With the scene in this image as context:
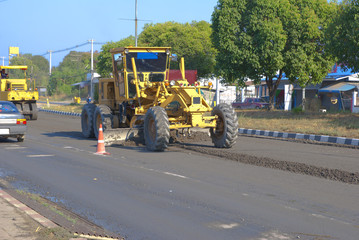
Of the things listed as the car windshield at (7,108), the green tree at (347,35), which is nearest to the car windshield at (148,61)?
the car windshield at (7,108)

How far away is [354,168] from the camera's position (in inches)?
418

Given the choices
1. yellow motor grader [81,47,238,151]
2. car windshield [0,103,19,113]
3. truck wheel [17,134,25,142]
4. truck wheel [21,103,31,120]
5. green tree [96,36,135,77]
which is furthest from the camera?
green tree [96,36,135,77]

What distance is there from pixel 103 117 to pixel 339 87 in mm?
28261

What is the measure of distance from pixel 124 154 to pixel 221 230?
735 centimetres

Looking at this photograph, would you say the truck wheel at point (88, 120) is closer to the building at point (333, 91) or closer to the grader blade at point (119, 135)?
the grader blade at point (119, 135)

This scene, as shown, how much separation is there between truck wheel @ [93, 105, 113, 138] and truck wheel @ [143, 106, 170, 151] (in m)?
2.80

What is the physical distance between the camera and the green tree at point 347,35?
21.2 metres

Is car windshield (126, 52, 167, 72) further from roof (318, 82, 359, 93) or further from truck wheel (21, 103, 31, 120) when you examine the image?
roof (318, 82, 359, 93)

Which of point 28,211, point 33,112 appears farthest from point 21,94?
point 28,211

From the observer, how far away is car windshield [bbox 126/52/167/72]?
15.5 m

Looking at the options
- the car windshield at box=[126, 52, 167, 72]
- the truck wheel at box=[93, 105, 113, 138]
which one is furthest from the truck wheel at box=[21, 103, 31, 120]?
the car windshield at box=[126, 52, 167, 72]

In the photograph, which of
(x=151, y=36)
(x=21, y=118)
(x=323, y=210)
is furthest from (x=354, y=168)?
(x=151, y=36)

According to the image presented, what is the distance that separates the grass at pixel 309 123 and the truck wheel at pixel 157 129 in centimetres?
765

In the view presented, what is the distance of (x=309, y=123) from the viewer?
20.9 m
